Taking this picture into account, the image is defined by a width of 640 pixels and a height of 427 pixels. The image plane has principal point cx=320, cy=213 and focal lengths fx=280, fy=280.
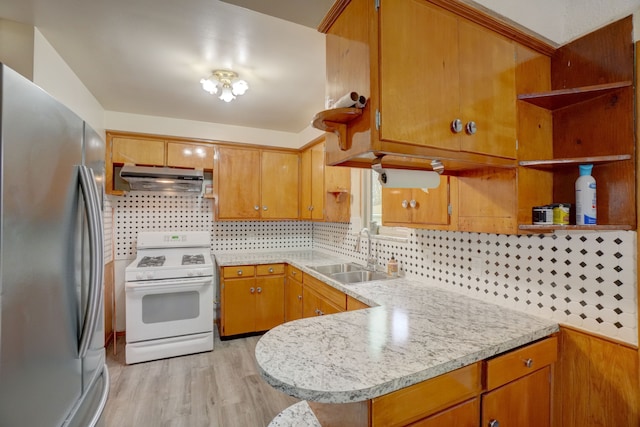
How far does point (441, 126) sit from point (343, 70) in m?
0.47

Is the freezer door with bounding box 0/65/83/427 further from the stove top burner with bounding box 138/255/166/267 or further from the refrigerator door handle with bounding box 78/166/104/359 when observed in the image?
the stove top burner with bounding box 138/255/166/267

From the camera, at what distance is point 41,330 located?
0.80 meters

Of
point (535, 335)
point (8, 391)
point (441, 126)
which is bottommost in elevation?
point (535, 335)

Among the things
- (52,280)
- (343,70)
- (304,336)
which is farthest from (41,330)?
(343,70)

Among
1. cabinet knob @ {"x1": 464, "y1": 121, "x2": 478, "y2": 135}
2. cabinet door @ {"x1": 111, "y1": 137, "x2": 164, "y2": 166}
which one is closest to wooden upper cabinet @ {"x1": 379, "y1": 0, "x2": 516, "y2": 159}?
cabinet knob @ {"x1": 464, "y1": 121, "x2": 478, "y2": 135}

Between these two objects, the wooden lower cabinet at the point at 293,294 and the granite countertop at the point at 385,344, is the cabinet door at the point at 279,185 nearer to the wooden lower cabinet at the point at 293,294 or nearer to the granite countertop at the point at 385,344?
the wooden lower cabinet at the point at 293,294

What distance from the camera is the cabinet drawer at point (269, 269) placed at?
10.5 feet

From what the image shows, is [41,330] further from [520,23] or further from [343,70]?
[520,23]

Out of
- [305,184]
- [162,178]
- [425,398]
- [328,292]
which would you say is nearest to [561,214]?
[425,398]

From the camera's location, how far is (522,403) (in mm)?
1215

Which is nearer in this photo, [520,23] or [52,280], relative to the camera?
[52,280]

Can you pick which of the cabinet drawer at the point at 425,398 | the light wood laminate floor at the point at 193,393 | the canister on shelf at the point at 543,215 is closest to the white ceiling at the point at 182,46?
the canister on shelf at the point at 543,215

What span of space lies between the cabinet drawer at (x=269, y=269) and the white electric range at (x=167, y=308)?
53cm

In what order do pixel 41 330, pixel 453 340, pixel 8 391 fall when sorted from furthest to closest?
pixel 453 340, pixel 41 330, pixel 8 391
